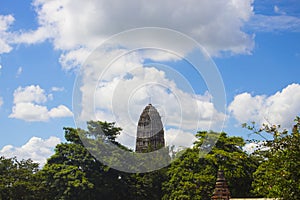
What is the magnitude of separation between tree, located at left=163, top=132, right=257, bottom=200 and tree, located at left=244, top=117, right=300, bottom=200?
60.1ft

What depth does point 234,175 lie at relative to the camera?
35.3 meters

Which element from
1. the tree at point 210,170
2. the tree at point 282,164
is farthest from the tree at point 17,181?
the tree at point 282,164

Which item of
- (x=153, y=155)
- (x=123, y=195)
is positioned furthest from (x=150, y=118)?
(x=123, y=195)

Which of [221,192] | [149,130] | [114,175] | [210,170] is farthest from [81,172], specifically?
[149,130]

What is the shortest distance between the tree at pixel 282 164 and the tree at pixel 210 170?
18.3 m

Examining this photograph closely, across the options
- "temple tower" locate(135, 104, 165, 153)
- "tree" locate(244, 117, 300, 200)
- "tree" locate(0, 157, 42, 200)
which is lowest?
"tree" locate(244, 117, 300, 200)

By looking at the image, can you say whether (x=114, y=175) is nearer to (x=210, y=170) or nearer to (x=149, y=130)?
(x=210, y=170)

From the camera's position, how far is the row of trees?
35.8 metres

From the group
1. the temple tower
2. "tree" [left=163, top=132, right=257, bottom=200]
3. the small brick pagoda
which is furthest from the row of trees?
the temple tower

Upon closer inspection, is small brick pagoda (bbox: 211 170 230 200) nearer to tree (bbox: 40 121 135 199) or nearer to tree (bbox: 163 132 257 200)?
tree (bbox: 163 132 257 200)

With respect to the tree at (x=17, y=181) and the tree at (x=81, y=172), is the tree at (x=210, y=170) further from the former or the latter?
the tree at (x=17, y=181)

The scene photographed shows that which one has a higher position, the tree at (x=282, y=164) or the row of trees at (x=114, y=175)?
the row of trees at (x=114, y=175)

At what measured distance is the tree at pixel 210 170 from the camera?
35.3 meters

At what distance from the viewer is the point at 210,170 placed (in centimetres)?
3647
